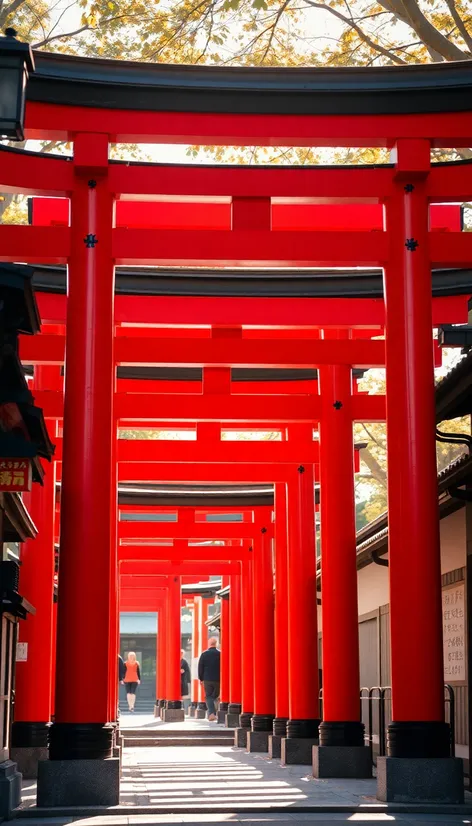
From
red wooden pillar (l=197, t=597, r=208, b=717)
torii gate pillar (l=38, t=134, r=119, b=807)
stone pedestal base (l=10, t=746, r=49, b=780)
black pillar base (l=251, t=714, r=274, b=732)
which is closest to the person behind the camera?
torii gate pillar (l=38, t=134, r=119, b=807)

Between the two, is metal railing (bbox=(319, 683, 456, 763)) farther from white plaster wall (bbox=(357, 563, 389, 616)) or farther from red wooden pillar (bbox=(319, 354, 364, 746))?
white plaster wall (bbox=(357, 563, 389, 616))

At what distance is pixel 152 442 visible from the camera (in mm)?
16375

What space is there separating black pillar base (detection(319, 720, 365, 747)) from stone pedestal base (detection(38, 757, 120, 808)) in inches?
179

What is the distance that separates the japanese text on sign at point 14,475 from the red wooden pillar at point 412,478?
139 inches

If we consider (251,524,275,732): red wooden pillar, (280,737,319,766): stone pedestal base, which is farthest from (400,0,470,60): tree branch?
(251,524,275,732): red wooden pillar

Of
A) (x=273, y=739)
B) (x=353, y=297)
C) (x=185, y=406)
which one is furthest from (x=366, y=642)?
(x=353, y=297)

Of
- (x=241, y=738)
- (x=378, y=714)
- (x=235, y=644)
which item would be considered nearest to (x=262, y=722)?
(x=241, y=738)

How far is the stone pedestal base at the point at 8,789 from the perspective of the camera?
9279 millimetres

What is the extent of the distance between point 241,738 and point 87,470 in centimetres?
1399

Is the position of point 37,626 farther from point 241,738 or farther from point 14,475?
point 241,738

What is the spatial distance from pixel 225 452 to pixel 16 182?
21.7 feet

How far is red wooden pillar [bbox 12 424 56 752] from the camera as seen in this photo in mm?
15336

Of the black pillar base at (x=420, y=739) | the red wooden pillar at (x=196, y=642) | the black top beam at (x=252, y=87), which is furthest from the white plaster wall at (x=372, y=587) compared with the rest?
the red wooden pillar at (x=196, y=642)

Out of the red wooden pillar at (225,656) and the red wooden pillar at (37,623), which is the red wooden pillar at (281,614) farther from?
the red wooden pillar at (225,656)
